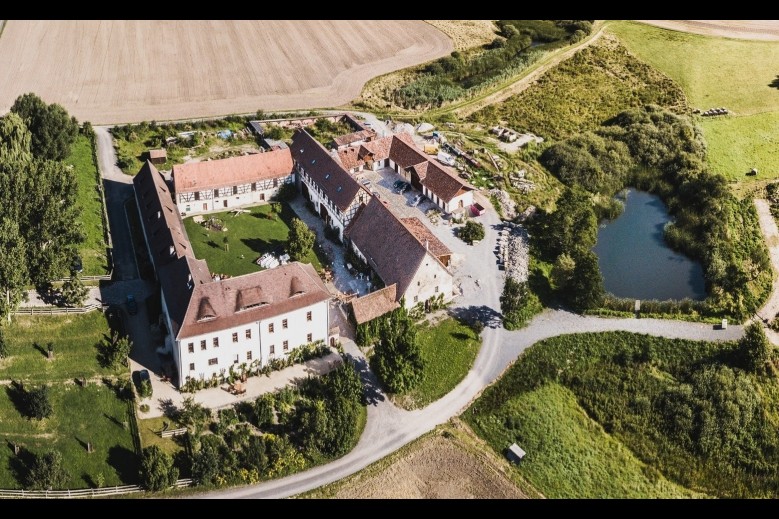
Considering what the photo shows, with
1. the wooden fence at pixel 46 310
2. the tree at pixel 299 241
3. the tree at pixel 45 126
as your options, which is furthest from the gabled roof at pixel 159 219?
the tree at pixel 45 126

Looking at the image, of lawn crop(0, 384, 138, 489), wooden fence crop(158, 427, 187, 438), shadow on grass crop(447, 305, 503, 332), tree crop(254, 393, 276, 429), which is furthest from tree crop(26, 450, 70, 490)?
shadow on grass crop(447, 305, 503, 332)

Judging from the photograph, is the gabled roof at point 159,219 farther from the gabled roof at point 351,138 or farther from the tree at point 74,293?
the gabled roof at point 351,138

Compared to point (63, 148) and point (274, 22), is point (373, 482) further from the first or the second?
point (274, 22)

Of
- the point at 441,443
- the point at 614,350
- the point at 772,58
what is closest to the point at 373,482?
the point at 441,443

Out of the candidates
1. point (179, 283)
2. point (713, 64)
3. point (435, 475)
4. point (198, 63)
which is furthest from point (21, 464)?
point (713, 64)

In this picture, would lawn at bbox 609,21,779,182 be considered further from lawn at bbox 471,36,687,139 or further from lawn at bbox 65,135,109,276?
lawn at bbox 65,135,109,276

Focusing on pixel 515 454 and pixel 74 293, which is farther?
pixel 74 293

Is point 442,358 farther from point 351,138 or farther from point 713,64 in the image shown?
point 713,64
